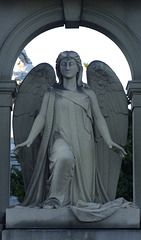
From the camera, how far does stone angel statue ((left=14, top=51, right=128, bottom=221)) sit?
1538 centimetres

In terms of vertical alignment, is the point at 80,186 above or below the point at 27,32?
below

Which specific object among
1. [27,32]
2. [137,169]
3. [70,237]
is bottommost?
[70,237]

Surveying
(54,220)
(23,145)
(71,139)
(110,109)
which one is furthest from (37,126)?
(54,220)

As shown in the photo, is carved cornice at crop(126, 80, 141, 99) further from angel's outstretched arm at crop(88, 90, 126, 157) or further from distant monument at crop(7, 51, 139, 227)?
angel's outstretched arm at crop(88, 90, 126, 157)

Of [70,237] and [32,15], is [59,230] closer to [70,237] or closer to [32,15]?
[70,237]

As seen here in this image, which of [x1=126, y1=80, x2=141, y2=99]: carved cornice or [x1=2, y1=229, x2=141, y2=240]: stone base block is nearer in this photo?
[x1=2, y1=229, x2=141, y2=240]: stone base block

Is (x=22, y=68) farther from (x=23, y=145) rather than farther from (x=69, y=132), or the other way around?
(x=23, y=145)

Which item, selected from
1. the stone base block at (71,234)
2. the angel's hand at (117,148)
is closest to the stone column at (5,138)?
the stone base block at (71,234)

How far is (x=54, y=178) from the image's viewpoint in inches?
599

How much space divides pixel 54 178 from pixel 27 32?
2.57 m

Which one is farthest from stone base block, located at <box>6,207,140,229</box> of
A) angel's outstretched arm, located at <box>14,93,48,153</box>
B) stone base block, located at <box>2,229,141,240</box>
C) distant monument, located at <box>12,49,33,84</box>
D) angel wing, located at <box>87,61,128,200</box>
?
distant monument, located at <box>12,49,33,84</box>

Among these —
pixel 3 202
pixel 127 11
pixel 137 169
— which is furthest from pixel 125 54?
pixel 3 202

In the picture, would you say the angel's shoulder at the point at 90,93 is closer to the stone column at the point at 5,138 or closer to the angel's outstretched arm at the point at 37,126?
the angel's outstretched arm at the point at 37,126

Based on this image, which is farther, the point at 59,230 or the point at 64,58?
the point at 64,58
